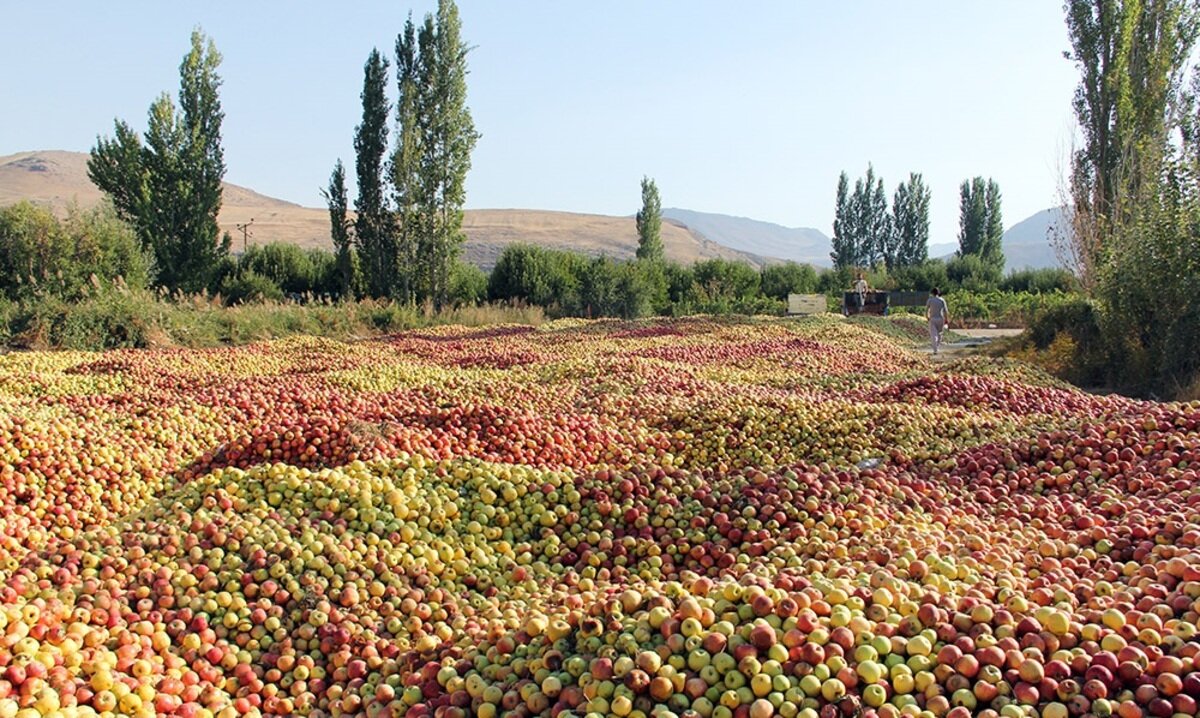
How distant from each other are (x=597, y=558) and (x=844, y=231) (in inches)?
2396

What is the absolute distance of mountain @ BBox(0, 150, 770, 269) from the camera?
9348cm

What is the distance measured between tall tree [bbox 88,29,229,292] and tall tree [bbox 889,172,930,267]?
156ft

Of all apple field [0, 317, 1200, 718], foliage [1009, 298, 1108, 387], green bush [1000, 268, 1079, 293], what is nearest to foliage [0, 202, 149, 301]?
apple field [0, 317, 1200, 718]

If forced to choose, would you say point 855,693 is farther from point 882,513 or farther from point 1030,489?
point 1030,489

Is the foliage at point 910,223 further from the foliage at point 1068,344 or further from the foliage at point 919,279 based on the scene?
the foliage at point 1068,344

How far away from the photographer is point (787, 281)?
122ft

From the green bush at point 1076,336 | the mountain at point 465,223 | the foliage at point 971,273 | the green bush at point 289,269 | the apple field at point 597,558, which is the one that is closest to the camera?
the apple field at point 597,558

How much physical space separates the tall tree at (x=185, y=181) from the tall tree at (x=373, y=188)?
14.5 feet

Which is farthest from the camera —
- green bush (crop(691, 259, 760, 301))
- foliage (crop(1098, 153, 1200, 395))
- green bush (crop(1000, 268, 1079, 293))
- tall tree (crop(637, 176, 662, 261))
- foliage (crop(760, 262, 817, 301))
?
tall tree (crop(637, 176, 662, 261))

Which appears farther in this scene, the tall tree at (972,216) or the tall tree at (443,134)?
the tall tree at (972,216)

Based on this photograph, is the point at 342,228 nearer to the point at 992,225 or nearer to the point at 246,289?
the point at 246,289

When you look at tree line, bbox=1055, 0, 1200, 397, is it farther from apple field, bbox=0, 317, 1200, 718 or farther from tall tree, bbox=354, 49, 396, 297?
tall tree, bbox=354, 49, 396, 297

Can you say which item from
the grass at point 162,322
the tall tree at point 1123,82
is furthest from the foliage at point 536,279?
the tall tree at point 1123,82

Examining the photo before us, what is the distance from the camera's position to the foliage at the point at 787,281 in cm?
3659
